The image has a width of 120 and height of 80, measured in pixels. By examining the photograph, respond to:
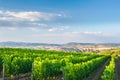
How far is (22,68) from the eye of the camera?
38.2 meters

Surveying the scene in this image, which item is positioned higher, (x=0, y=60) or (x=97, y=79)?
(x=0, y=60)

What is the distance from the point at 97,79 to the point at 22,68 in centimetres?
913

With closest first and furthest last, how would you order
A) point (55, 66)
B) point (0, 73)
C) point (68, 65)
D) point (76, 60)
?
1. point (68, 65)
2. point (55, 66)
3. point (0, 73)
4. point (76, 60)

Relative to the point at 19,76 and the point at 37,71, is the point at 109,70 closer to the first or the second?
the point at 37,71

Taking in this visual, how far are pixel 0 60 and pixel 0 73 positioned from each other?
1888mm

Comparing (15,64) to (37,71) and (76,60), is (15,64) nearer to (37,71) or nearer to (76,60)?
(37,71)

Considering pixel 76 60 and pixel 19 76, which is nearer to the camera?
pixel 19 76

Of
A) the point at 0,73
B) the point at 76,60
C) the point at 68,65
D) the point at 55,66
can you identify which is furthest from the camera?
the point at 76,60

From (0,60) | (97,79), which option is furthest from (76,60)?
(0,60)

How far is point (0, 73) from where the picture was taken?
37.7 meters

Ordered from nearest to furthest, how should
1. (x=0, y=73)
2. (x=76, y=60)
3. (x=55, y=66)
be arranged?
(x=55, y=66)
(x=0, y=73)
(x=76, y=60)

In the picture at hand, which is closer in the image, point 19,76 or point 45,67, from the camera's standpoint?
point 45,67

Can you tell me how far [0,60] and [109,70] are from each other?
1401 cm

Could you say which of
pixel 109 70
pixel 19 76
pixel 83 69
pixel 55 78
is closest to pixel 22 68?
pixel 19 76
